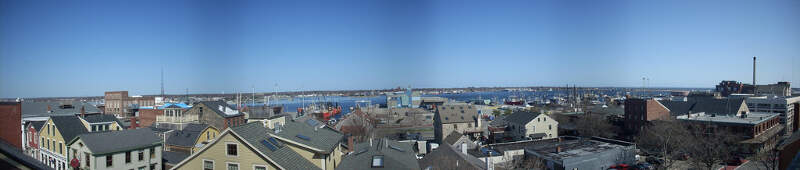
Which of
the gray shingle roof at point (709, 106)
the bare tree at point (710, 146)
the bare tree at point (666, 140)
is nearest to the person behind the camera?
the bare tree at point (710, 146)

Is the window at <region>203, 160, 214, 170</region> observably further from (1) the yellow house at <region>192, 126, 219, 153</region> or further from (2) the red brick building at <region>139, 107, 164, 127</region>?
(2) the red brick building at <region>139, 107, 164, 127</region>

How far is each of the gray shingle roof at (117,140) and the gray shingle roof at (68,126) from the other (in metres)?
5.20

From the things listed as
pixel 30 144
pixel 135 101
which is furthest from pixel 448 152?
pixel 135 101

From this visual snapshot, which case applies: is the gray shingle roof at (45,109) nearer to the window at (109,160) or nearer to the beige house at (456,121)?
the window at (109,160)

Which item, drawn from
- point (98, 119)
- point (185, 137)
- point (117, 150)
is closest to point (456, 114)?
point (185, 137)

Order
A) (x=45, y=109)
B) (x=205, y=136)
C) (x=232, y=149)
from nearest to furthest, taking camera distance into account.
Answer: (x=232, y=149)
(x=205, y=136)
(x=45, y=109)

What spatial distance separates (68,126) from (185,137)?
758 centimetres

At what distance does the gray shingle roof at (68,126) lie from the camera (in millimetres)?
27234

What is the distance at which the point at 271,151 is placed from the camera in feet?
54.0

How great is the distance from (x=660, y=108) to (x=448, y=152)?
102 feet

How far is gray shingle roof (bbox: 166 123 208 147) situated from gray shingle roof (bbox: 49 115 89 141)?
5859 mm

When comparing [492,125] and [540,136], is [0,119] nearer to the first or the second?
[540,136]

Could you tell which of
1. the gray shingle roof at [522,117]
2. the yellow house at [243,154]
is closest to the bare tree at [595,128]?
the gray shingle roof at [522,117]

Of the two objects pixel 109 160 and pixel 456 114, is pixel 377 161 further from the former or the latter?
pixel 456 114
